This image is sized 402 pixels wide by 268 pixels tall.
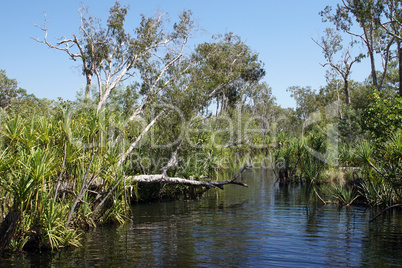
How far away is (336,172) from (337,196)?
5589 mm

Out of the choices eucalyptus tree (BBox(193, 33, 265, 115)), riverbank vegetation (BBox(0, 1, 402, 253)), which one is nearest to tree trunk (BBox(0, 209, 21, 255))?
riverbank vegetation (BBox(0, 1, 402, 253))

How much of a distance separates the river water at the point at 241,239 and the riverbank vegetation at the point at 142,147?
80 centimetres

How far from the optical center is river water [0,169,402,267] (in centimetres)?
830

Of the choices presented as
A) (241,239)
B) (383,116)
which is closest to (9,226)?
(241,239)

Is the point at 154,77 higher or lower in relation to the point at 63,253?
higher

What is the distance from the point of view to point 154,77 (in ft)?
65.8

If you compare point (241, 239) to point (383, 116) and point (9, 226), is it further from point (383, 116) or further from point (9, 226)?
point (383, 116)

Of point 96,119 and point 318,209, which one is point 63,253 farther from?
point 318,209

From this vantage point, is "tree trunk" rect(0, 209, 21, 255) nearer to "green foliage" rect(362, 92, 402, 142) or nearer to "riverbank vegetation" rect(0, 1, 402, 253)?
Answer: "riverbank vegetation" rect(0, 1, 402, 253)

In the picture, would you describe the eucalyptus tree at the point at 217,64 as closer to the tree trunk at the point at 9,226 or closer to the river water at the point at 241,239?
the river water at the point at 241,239

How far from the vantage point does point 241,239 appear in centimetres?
1040

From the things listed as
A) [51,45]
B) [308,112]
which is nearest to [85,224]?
[51,45]

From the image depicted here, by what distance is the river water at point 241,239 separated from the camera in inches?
327

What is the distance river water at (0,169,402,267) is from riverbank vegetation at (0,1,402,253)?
2.63ft
